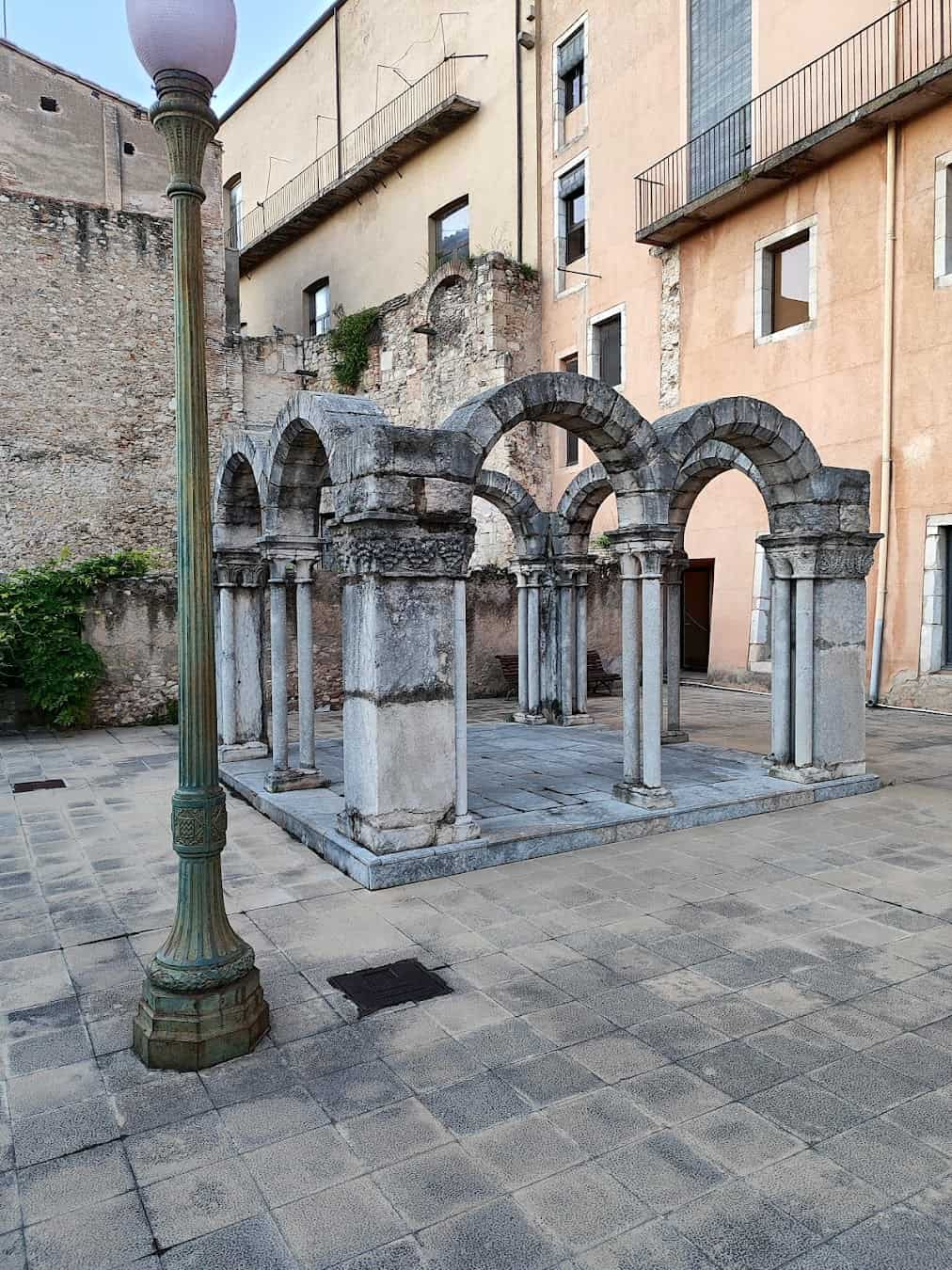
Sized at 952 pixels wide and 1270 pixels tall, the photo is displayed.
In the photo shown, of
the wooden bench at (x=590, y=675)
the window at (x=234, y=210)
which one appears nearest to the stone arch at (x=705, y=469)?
the wooden bench at (x=590, y=675)

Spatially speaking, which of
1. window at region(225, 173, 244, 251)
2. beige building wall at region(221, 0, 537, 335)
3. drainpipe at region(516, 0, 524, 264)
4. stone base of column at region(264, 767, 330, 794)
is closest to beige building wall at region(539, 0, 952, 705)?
drainpipe at region(516, 0, 524, 264)

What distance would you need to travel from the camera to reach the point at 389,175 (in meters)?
22.8

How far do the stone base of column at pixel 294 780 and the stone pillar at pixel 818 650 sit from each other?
4132 millimetres

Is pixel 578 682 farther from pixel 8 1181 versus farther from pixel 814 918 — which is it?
pixel 8 1181

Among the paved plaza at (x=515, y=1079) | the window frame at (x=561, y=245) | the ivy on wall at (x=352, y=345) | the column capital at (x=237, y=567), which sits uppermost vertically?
the window frame at (x=561, y=245)

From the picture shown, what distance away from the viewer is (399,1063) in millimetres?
3465

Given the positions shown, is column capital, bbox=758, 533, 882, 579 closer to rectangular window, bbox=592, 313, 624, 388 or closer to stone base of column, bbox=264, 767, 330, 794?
stone base of column, bbox=264, 767, 330, 794

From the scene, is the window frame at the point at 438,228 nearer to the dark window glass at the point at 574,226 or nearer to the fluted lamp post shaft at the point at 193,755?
the dark window glass at the point at 574,226

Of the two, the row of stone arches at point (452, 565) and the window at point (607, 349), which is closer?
the row of stone arches at point (452, 565)

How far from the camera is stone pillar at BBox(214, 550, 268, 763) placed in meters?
8.98

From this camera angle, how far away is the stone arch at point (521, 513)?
11.6m

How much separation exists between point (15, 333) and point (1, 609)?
32.5 ft

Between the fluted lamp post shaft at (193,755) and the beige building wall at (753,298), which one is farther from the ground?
the beige building wall at (753,298)

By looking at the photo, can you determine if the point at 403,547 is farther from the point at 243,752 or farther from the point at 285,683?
the point at 243,752
